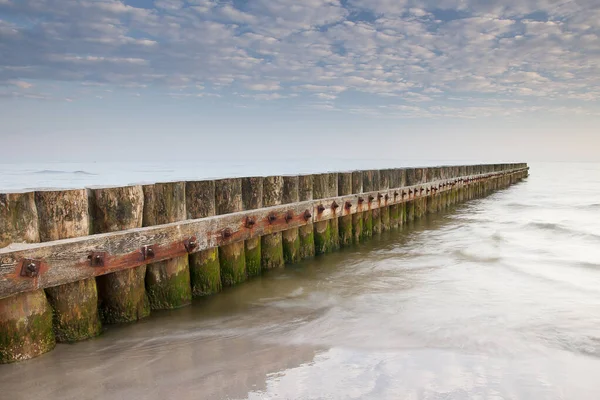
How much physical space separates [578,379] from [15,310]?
139 inches

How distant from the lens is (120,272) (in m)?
3.65

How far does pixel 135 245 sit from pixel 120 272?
0.92ft

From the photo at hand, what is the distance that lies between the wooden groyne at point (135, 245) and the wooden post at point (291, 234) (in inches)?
0.5

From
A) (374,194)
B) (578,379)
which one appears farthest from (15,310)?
(374,194)

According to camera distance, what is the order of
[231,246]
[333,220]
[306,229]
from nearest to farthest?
[231,246]
[306,229]
[333,220]

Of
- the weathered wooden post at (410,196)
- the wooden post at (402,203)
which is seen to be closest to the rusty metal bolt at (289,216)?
the wooden post at (402,203)

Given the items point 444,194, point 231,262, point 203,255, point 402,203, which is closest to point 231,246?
point 231,262

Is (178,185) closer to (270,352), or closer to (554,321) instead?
(270,352)

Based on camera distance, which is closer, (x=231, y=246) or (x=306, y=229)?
(x=231, y=246)

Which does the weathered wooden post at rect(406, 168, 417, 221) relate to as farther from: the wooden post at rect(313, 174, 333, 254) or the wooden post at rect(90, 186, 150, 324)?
the wooden post at rect(90, 186, 150, 324)

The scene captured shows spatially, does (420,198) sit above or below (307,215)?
below

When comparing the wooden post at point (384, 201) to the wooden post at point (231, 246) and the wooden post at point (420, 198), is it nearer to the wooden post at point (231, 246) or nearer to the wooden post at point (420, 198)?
the wooden post at point (420, 198)

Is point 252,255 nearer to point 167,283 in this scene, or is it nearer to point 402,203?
point 167,283

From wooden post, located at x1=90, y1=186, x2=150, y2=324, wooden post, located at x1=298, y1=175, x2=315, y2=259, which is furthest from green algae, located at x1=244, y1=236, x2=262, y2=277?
wooden post, located at x1=90, y1=186, x2=150, y2=324
